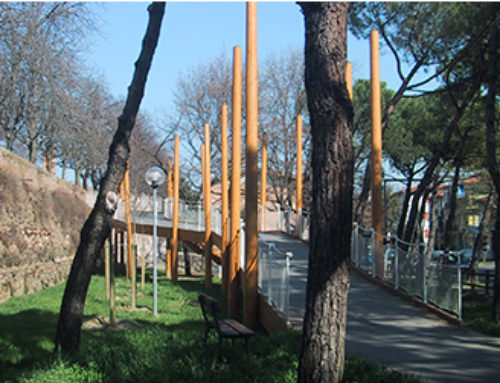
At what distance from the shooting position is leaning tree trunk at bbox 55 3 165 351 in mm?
8195

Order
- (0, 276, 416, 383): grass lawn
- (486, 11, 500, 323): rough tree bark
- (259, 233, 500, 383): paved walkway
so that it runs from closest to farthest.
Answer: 1. (0, 276, 416, 383): grass lawn
2. (259, 233, 500, 383): paved walkway
3. (486, 11, 500, 323): rough tree bark

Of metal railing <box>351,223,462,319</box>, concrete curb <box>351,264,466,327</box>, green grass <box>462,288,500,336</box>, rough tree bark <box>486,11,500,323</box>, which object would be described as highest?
rough tree bark <box>486,11,500,323</box>

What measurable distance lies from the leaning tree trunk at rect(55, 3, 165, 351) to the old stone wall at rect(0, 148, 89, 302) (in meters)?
7.45

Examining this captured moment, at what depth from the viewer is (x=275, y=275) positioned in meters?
10.7

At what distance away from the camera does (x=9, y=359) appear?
8336mm

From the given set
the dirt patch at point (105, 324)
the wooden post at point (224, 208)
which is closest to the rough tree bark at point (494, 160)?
the dirt patch at point (105, 324)

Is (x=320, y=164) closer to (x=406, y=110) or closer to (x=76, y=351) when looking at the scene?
(x=76, y=351)

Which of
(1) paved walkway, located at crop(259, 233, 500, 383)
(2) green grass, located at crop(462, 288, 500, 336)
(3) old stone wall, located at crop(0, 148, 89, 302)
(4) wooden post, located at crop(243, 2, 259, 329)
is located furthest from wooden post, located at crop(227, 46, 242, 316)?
(3) old stone wall, located at crop(0, 148, 89, 302)

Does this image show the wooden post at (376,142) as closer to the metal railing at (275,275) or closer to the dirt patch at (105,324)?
the metal railing at (275,275)

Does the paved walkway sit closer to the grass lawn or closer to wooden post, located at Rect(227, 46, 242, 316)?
the grass lawn

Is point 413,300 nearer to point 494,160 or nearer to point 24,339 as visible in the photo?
point 494,160

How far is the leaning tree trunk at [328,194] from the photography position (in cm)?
484

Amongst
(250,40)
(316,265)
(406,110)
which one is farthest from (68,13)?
(406,110)

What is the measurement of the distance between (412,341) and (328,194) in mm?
4172
